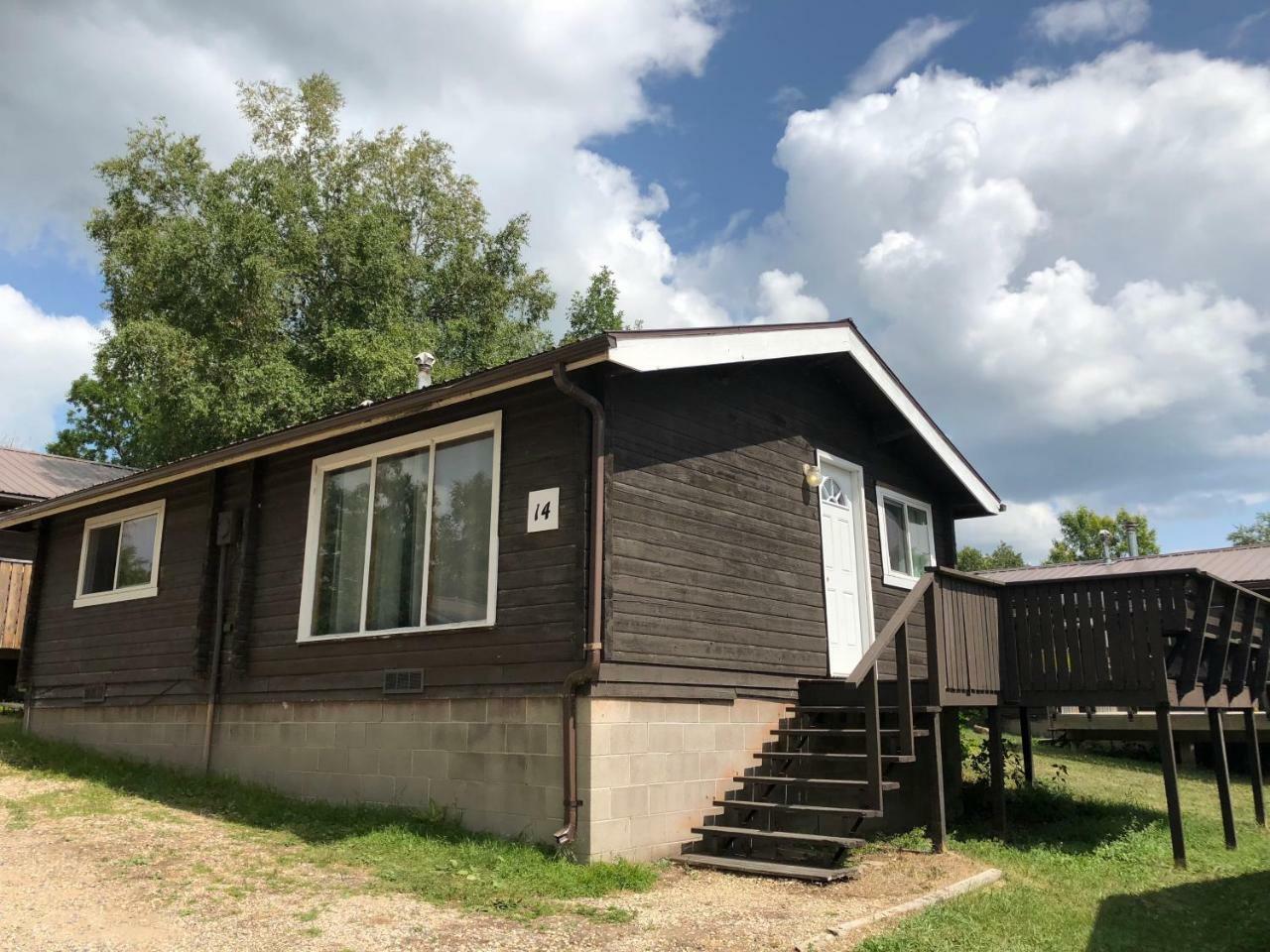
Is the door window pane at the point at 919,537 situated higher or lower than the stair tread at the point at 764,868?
higher

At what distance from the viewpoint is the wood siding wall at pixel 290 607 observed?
285 inches

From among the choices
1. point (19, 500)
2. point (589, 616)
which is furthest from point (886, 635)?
point (19, 500)

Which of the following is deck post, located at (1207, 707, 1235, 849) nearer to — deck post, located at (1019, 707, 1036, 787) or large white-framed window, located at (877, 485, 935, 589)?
deck post, located at (1019, 707, 1036, 787)

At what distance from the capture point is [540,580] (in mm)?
7277

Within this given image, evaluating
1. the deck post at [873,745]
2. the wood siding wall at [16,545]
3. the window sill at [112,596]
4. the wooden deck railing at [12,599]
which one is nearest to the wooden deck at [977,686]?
the deck post at [873,745]

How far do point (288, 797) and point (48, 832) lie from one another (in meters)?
1.97

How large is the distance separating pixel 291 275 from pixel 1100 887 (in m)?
23.1

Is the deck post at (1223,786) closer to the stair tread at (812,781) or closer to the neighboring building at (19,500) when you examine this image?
the stair tread at (812,781)

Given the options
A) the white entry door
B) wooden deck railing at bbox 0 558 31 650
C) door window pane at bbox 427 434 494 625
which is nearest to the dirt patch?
door window pane at bbox 427 434 494 625

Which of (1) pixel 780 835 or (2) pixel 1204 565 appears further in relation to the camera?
(2) pixel 1204 565

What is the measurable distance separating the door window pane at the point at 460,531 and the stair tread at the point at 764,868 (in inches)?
96.5

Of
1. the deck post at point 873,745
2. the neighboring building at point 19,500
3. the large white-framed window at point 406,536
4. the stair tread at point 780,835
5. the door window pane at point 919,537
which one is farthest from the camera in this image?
the neighboring building at point 19,500

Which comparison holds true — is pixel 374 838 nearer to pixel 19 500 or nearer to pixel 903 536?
pixel 903 536

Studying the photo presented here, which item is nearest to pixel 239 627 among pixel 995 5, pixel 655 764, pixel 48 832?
pixel 48 832
